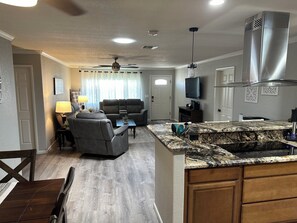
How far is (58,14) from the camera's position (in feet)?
7.11

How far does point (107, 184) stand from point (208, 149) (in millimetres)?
1926

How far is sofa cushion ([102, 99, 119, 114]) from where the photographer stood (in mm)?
8188

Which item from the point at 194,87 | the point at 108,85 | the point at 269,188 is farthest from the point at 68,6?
the point at 108,85

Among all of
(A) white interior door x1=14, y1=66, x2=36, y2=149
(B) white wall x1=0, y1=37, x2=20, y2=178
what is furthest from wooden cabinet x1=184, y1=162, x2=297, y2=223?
(A) white interior door x1=14, y1=66, x2=36, y2=149

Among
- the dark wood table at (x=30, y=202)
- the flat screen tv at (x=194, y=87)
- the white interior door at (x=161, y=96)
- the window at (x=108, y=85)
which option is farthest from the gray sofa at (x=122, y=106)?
the dark wood table at (x=30, y=202)

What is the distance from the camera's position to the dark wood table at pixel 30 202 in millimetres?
1253

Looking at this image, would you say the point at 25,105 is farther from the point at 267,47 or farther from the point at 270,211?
the point at 270,211

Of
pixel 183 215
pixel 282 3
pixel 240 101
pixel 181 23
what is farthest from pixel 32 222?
pixel 240 101

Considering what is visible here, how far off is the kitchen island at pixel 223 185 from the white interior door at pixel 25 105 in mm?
3796

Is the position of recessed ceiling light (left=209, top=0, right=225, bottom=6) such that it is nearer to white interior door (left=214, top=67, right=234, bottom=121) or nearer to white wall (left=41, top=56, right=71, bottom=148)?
white interior door (left=214, top=67, right=234, bottom=121)

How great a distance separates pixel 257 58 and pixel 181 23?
96 cm

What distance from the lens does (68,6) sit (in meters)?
1.95

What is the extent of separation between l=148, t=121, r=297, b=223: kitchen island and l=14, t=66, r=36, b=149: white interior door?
3.80m

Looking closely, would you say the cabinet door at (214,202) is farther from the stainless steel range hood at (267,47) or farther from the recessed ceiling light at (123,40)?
the recessed ceiling light at (123,40)
